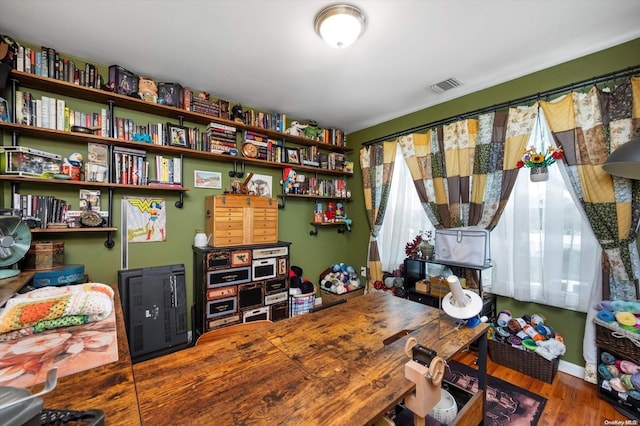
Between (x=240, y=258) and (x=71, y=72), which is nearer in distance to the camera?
(x=71, y=72)

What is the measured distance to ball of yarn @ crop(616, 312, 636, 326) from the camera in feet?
5.56

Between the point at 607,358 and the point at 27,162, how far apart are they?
4.38 meters

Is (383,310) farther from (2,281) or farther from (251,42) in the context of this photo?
(2,281)

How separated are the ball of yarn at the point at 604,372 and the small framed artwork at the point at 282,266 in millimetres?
2678

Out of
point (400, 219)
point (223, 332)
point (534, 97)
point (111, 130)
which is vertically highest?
point (534, 97)

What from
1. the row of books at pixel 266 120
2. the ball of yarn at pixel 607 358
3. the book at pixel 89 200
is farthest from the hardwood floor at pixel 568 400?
the book at pixel 89 200

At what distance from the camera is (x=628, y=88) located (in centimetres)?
184

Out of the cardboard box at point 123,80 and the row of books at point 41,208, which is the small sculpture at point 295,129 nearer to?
the cardboard box at point 123,80

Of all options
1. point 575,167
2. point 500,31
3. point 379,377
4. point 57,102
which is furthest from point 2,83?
point 575,167

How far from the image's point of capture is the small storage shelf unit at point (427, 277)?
243cm

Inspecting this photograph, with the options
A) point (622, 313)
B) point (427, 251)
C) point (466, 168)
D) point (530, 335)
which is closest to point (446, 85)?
point (466, 168)

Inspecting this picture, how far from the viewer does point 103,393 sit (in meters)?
0.78

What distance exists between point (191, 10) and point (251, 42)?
0.43 meters

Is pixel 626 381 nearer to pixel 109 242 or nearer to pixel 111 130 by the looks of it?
pixel 109 242
